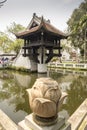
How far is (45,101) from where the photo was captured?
94.7 inches

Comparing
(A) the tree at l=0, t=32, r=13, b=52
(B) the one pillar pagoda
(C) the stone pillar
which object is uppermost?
(A) the tree at l=0, t=32, r=13, b=52

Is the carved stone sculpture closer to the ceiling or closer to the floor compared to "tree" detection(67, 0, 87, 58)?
closer to the floor

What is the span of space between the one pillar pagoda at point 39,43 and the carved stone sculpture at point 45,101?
1569 cm

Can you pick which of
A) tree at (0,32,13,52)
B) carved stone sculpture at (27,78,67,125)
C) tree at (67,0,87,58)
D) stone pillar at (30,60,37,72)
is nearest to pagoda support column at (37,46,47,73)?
stone pillar at (30,60,37,72)

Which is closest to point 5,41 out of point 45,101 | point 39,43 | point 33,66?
point 33,66

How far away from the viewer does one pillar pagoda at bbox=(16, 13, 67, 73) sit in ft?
61.6

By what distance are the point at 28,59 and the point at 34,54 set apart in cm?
161

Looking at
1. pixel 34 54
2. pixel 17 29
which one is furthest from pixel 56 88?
pixel 17 29

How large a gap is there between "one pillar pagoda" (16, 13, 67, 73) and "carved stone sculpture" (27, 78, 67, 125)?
1569 centimetres

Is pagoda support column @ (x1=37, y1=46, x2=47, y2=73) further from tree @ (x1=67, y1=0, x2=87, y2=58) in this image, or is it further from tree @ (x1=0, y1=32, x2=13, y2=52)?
tree @ (x1=0, y1=32, x2=13, y2=52)

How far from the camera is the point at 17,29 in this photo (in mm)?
32969

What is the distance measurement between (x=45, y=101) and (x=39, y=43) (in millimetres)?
16736

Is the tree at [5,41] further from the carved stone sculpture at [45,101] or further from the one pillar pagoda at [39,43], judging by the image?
the carved stone sculpture at [45,101]

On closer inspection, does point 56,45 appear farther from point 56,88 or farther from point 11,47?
point 56,88
